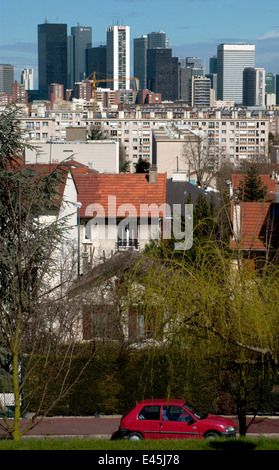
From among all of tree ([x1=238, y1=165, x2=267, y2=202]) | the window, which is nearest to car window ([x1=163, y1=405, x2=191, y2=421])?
the window

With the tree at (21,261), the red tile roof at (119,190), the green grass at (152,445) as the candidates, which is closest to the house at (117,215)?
the red tile roof at (119,190)

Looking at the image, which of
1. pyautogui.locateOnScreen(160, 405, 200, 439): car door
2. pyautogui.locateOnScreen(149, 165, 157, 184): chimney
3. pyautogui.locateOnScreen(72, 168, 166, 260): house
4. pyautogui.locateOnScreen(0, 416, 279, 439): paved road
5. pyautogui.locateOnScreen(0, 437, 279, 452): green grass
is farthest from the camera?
pyautogui.locateOnScreen(149, 165, 157, 184): chimney

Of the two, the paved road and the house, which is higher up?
the house

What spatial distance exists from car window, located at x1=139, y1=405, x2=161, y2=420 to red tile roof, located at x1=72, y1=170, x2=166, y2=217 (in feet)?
45.1

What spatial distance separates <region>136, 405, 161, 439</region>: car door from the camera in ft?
47.0

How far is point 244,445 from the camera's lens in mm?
9680

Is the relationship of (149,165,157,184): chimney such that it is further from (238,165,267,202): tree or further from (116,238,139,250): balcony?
(238,165,267,202): tree

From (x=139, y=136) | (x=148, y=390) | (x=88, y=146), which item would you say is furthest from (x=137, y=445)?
(x=139, y=136)

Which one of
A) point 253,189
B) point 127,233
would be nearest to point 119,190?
point 127,233

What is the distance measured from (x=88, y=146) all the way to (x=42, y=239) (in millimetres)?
39017

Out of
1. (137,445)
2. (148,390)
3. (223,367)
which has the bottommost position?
(148,390)

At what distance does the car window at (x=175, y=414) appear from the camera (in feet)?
47.4

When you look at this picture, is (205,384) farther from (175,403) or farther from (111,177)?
(111,177)

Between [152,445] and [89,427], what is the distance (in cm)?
670
